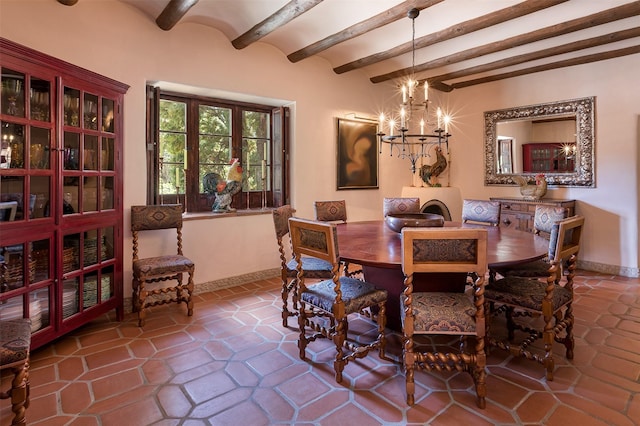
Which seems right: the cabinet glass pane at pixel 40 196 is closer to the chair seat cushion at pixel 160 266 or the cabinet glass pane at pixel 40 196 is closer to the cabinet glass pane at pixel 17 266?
the cabinet glass pane at pixel 17 266

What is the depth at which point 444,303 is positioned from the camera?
6.43 ft

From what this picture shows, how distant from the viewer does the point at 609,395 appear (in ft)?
6.43

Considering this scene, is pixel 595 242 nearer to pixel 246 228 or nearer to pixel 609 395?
pixel 609 395

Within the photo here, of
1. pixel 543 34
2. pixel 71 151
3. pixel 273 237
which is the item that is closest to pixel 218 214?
pixel 273 237

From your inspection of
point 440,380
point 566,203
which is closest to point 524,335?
point 440,380

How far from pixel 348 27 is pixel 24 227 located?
3114mm

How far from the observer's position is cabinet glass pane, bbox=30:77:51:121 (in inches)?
89.0

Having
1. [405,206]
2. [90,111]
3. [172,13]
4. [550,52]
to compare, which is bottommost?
[405,206]

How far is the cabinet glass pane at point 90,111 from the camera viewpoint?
105 inches

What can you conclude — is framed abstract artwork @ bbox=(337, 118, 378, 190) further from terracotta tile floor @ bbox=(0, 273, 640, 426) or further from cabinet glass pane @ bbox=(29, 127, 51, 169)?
cabinet glass pane @ bbox=(29, 127, 51, 169)

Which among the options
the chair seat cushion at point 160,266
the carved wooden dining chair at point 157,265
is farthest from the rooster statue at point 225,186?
the chair seat cushion at point 160,266

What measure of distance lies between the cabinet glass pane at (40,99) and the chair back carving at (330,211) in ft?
7.79

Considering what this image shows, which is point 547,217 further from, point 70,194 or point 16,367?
point 70,194

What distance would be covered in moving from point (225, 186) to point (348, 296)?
90.5 inches
